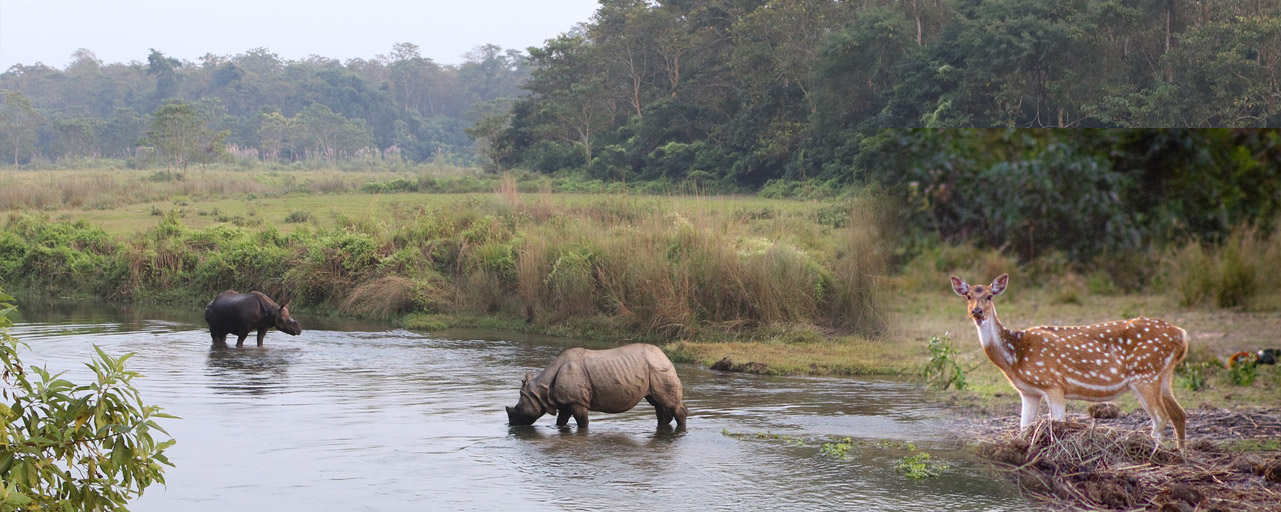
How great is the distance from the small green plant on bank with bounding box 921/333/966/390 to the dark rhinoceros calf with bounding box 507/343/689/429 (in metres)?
2.68

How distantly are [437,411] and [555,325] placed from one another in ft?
19.3

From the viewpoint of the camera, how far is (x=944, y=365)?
20.8 ft

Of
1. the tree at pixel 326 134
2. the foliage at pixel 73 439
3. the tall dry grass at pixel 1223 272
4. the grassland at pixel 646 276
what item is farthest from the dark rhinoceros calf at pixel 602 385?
the tree at pixel 326 134

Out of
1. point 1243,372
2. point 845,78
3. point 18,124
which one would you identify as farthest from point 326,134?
point 1243,372

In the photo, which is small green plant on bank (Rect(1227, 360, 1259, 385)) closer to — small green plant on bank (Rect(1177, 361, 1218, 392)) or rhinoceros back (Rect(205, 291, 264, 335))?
small green plant on bank (Rect(1177, 361, 1218, 392))

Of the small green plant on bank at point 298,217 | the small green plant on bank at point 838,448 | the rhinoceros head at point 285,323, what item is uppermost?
the small green plant on bank at point 298,217

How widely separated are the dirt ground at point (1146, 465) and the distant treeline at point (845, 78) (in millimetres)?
9925

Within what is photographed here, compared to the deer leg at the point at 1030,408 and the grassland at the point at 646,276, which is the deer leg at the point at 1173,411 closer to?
the grassland at the point at 646,276

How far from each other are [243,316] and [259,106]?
181 ft

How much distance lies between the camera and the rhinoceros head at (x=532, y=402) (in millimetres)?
8773

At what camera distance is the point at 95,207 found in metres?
Result: 28.1

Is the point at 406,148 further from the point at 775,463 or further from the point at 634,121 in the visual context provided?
the point at 775,463

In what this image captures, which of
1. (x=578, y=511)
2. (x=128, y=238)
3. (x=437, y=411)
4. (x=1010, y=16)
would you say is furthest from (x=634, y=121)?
(x=578, y=511)

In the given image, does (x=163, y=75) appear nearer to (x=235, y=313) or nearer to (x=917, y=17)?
(x=917, y=17)
